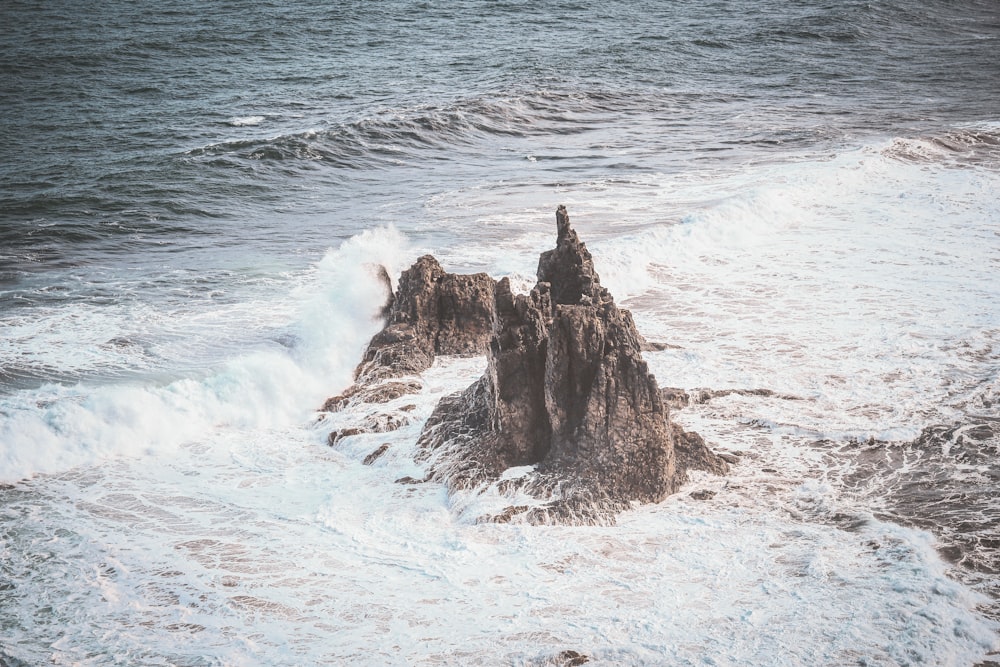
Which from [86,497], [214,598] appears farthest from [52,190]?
[214,598]

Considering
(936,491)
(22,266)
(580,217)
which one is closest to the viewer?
(936,491)

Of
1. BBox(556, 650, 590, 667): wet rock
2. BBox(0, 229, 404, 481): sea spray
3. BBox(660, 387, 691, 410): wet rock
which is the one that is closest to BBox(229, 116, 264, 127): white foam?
BBox(0, 229, 404, 481): sea spray

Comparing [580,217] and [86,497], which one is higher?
[580,217]

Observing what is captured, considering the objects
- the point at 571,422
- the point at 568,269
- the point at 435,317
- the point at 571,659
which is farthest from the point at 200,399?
the point at 571,659

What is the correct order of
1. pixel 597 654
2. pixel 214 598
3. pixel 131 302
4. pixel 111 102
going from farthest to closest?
pixel 111 102 < pixel 131 302 < pixel 214 598 < pixel 597 654

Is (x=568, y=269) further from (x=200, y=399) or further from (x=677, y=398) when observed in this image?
(x=200, y=399)

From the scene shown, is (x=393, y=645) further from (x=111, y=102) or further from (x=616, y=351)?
(x=111, y=102)

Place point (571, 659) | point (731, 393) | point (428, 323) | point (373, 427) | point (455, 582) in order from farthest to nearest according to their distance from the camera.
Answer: point (428, 323) < point (731, 393) < point (373, 427) < point (455, 582) < point (571, 659)
